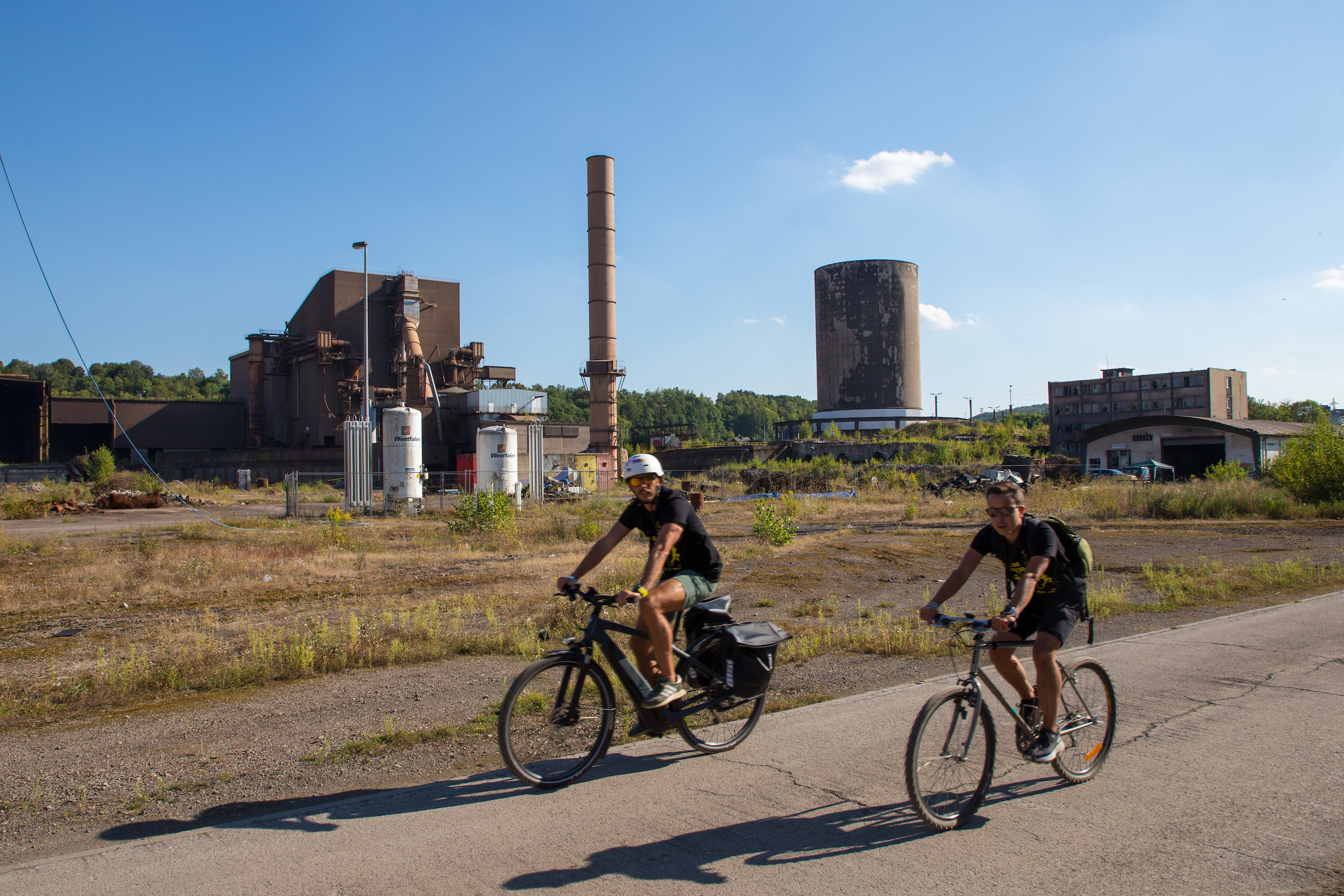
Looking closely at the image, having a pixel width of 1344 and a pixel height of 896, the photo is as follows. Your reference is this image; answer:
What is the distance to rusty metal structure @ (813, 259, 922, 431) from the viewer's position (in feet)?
348

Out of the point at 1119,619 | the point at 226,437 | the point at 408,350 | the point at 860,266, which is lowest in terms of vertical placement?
the point at 1119,619

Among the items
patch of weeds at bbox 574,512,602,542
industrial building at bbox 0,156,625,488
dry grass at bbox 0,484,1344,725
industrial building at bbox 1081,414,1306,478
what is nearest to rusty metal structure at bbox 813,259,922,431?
industrial building at bbox 0,156,625,488

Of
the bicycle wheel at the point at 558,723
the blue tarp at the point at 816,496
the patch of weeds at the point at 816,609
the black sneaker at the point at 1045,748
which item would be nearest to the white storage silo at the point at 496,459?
the blue tarp at the point at 816,496

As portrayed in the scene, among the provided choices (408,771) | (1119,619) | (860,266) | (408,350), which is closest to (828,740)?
(408,771)

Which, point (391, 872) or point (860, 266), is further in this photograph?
point (860, 266)

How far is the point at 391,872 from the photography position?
375 cm

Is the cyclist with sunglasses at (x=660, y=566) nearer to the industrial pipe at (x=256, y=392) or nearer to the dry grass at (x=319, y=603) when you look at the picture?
the dry grass at (x=319, y=603)

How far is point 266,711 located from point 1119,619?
949 cm

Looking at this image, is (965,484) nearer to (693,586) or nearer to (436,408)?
(693,586)

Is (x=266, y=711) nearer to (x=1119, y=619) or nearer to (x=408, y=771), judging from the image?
(x=408, y=771)

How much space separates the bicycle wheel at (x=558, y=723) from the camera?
4.72 m

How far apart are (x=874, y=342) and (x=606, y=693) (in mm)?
105787

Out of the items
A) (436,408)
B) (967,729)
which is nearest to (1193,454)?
(436,408)

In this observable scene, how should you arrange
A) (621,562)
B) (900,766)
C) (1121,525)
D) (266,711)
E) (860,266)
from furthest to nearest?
1. (860,266)
2. (1121,525)
3. (621,562)
4. (266,711)
5. (900,766)
